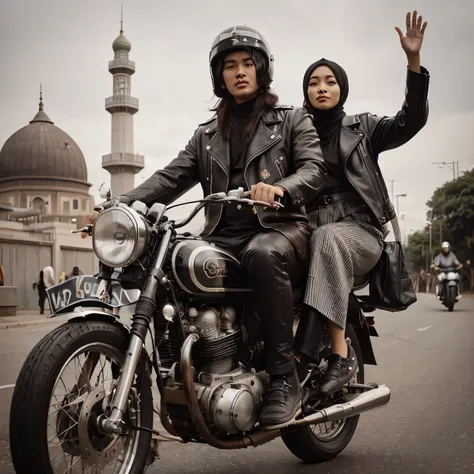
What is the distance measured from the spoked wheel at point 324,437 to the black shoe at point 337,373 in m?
0.16

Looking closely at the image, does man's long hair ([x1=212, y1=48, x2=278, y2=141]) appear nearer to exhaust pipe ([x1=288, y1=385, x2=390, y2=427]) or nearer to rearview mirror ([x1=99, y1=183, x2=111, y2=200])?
rearview mirror ([x1=99, y1=183, x2=111, y2=200])

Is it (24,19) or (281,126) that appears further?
(24,19)

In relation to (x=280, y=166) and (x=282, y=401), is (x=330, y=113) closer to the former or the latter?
(x=280, y=166)

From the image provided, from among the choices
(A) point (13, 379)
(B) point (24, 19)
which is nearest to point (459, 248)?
(B) point (24, 19)

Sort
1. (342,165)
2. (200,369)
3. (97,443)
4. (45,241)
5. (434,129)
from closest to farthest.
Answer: (97,443) → (200,369) → (342,165) → (434,129) → (45,241)

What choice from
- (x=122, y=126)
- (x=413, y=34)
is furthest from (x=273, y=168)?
(x=122, y=126)

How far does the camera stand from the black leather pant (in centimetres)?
314

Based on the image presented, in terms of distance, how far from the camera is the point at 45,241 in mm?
27297

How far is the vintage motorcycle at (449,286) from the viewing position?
671 inches

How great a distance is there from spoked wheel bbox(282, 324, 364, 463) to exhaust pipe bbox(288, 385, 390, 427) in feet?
0.43

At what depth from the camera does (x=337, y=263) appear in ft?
11.6

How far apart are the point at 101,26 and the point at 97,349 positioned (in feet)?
33.0

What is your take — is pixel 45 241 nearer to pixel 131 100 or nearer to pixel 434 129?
pixel 434 129

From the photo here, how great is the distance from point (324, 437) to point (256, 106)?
1.81 m
